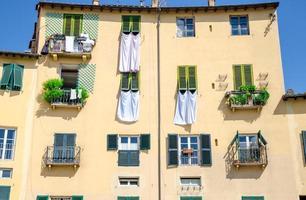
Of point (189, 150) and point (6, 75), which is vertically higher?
point (6, 75)

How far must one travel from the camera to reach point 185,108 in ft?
109

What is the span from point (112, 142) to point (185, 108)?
555 cm

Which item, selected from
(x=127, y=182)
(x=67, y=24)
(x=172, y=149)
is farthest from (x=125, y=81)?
(x=127, y=182)

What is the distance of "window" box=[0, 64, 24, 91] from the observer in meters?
32.6

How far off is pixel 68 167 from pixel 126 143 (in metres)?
4.17

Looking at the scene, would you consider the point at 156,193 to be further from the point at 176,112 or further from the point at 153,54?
the point at 153,54

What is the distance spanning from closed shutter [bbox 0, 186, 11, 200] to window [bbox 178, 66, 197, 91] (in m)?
13.3

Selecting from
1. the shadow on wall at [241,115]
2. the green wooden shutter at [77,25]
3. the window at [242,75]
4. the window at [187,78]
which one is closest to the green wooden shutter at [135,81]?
the window at [187,78]

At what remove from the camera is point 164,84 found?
3412 centimetres

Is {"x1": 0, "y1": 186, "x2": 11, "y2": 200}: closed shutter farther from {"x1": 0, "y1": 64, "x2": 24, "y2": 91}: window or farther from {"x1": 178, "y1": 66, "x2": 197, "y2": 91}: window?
{"x1": 178, "y1": 66, "x2": 197, "y2": 91}: window

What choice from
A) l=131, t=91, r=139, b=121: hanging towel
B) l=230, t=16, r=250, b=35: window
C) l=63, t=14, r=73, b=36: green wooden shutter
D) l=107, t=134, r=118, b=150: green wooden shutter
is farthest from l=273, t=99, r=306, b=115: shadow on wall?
l=63, t=14, r=73, b=36: green wooden shutter

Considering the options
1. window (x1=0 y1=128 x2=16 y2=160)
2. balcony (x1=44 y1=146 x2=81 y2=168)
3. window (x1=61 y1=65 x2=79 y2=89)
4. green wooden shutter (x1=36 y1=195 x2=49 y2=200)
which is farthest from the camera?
window (x1=61 y1=65 x2=79 y2=89)

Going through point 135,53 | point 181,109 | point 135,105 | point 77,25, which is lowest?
point 181,109

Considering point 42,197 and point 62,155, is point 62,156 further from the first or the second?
point 42,197
